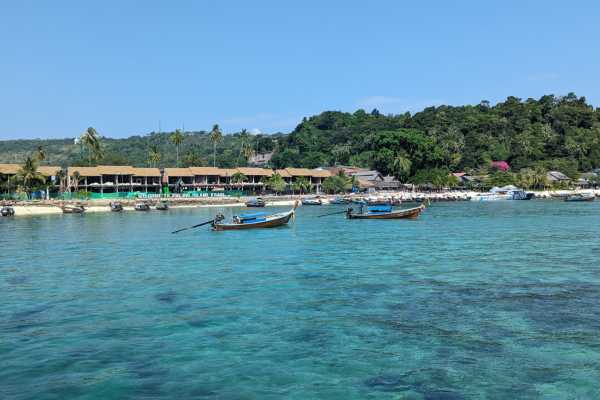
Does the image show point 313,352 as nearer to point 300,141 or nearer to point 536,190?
point 536,190

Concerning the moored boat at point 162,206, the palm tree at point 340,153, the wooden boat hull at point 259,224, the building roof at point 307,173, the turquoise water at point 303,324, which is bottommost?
the turquoise water at point 303,324

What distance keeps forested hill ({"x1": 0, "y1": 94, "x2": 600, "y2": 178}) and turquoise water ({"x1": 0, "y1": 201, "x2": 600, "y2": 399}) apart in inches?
3793

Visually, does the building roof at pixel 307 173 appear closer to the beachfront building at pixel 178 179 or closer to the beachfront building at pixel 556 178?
the beachfront building at pixel 178 179

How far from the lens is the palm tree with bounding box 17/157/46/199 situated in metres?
83.9

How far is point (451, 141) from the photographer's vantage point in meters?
139

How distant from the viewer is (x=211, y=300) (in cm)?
1928

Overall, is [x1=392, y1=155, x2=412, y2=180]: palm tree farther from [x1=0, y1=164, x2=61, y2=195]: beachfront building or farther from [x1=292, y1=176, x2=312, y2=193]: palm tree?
[x1=0, y1=164, x2=61, y2=195]: beachfront building

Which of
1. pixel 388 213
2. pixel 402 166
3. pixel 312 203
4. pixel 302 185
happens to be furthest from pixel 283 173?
pixel 388 213

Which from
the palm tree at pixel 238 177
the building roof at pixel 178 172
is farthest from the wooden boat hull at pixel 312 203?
the building roof at pixel 178 172

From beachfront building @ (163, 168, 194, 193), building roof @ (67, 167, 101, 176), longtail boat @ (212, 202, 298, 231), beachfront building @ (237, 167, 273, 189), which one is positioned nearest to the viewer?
longtail boat @ (212, 202, 298, 231)

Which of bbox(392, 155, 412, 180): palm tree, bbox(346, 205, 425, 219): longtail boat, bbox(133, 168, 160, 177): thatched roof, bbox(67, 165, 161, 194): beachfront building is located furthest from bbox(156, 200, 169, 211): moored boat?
bbox(392, 155, 412, 180): palm tree

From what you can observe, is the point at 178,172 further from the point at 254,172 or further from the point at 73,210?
the point at 73,210

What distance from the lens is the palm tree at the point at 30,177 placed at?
8388cm

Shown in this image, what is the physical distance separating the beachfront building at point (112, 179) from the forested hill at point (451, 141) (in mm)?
21870
